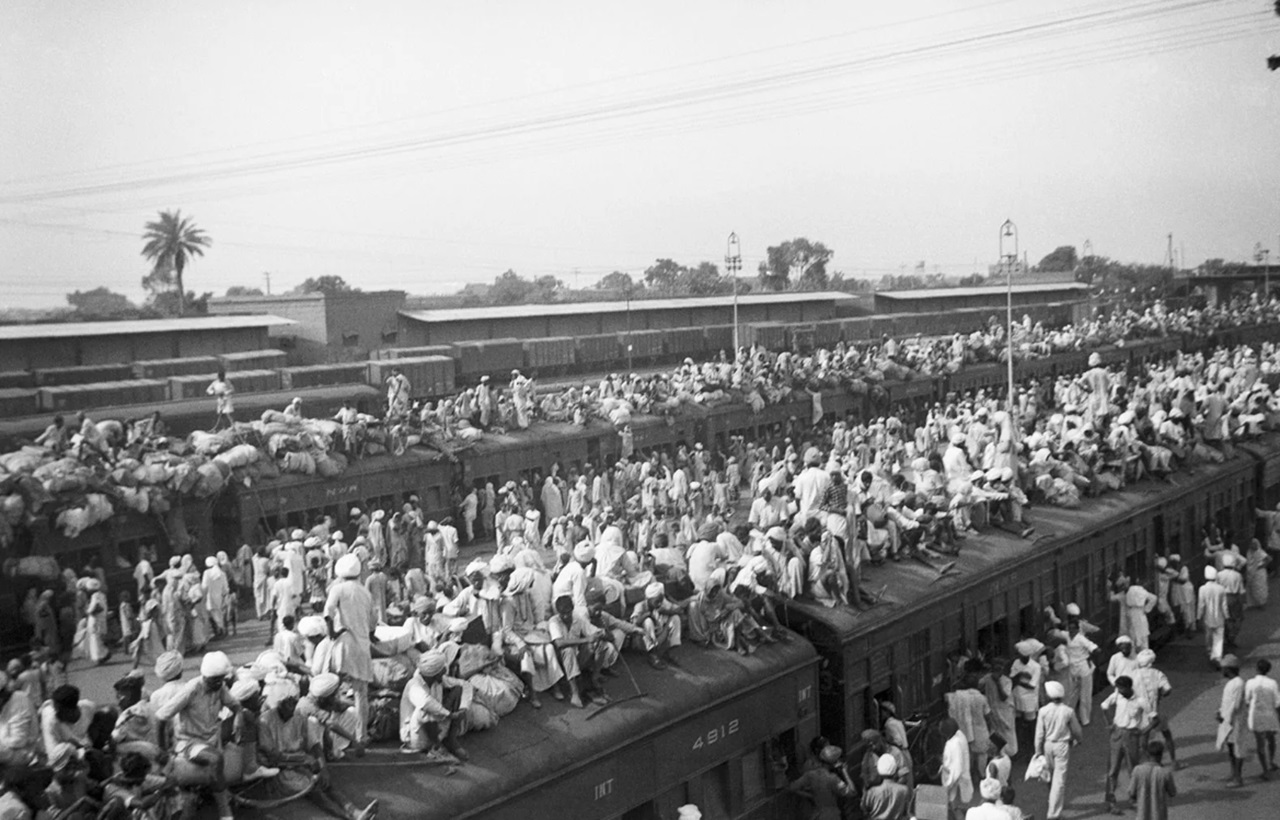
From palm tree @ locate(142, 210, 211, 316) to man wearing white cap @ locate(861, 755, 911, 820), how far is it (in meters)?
11.7

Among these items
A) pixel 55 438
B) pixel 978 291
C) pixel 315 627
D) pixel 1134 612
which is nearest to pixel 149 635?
pixel 55 438

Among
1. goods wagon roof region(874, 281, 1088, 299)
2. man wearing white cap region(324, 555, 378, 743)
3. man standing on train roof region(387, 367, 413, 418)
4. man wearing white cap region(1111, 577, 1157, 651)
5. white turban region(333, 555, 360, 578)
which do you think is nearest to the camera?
man wearing white cap region(324, 555, 378, 743)

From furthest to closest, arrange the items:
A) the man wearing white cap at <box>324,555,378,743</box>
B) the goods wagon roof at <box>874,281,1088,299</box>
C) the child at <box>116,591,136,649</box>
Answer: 1. the goods wagon roof at <box>874,281,1088,299</box>
2. the child at <box>116,591,136,649</box>
3. the man wearing white cap at <box>324,555,378,743</box>

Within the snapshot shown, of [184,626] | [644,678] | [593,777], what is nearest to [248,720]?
[593,777]

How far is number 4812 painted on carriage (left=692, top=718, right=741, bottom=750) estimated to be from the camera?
8.59m

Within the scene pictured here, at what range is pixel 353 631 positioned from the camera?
754cm

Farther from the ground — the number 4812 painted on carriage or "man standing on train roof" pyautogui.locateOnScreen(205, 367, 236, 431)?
"man standing on train roof" pyautogui.locateOnScreen(205, 367, 236, 431)

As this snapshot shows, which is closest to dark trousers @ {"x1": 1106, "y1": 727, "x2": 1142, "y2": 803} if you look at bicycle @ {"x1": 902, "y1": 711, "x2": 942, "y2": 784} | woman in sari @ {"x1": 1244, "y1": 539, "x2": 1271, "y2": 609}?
bicycle @ {"x1": 902, "y1": 711, "x2": 942, "y2": 784}

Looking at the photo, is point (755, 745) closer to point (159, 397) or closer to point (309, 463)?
point (309, 463)

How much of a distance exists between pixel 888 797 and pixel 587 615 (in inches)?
112

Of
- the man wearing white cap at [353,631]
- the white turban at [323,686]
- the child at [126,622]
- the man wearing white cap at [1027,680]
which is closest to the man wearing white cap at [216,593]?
the child at [126,622]

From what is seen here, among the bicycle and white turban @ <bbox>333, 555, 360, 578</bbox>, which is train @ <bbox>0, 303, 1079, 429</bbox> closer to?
white turban @ <bbox>333, 555, 360, 578</bbox>

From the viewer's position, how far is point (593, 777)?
760 cm

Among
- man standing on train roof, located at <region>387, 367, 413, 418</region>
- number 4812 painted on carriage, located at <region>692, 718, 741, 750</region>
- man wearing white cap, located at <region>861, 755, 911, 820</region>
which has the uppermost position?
man standing on train roof, located at <region>387, 367, 413, 418</region>
